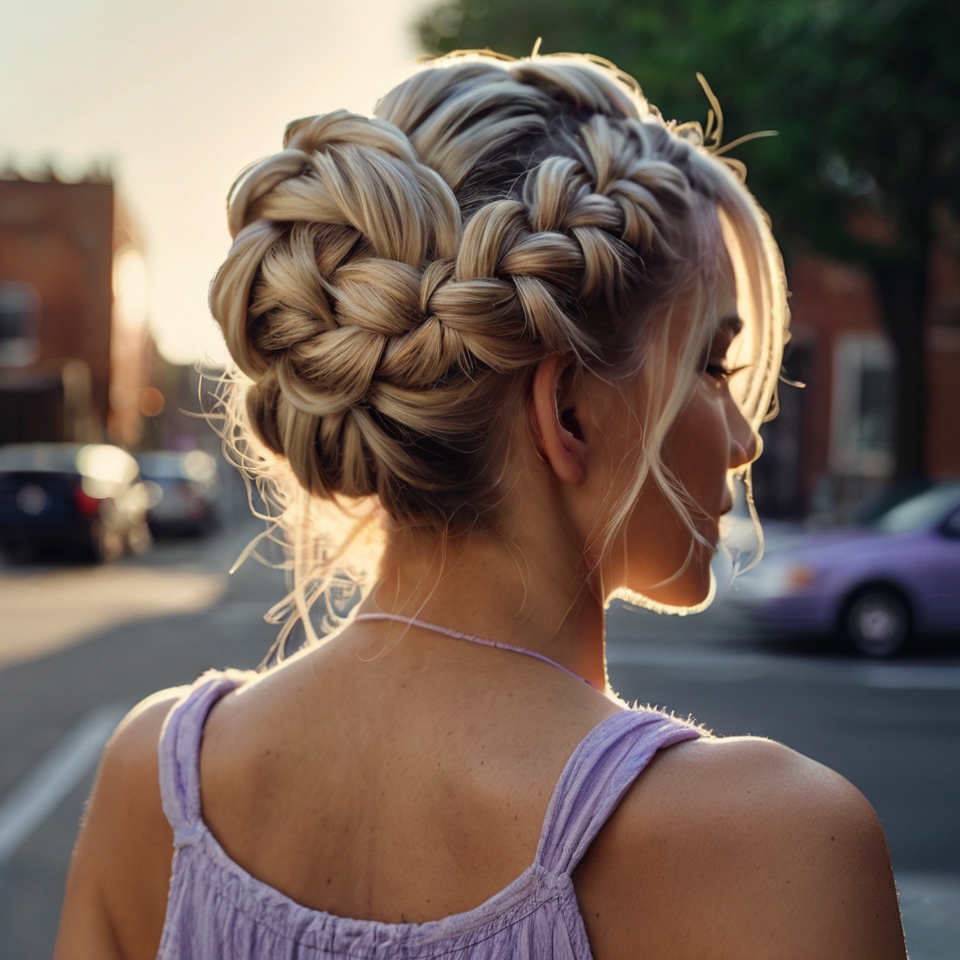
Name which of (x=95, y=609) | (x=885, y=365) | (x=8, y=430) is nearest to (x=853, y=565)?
(x=95, y=609)

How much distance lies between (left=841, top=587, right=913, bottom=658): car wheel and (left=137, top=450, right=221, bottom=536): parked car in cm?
1394

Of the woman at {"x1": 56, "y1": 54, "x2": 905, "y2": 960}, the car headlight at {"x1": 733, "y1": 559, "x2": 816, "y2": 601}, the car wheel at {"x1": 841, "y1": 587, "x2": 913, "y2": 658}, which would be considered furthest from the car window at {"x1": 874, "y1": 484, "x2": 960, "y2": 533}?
the woman at {"x1": 56, "y1": 54, "x2": 905, "y2": 960}

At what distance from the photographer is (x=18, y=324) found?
28797 mm

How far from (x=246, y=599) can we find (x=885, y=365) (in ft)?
52.6

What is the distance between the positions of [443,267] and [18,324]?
100 ft

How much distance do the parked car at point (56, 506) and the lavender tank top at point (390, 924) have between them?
47.4ft

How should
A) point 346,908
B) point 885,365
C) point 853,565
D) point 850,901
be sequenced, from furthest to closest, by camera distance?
point 885,365
point 853,565
point 346,908
point 850,901

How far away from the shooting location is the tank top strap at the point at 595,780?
0.88m

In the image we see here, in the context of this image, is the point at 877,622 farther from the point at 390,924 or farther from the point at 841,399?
the point at 841,399

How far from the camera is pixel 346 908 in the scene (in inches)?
40.9

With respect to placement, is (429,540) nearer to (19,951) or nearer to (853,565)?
(19,951)

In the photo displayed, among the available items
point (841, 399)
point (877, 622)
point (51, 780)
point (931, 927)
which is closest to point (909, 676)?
point (877, 622)

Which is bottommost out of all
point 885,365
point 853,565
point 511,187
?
point 885,365

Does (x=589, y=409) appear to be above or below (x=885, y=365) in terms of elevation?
above
